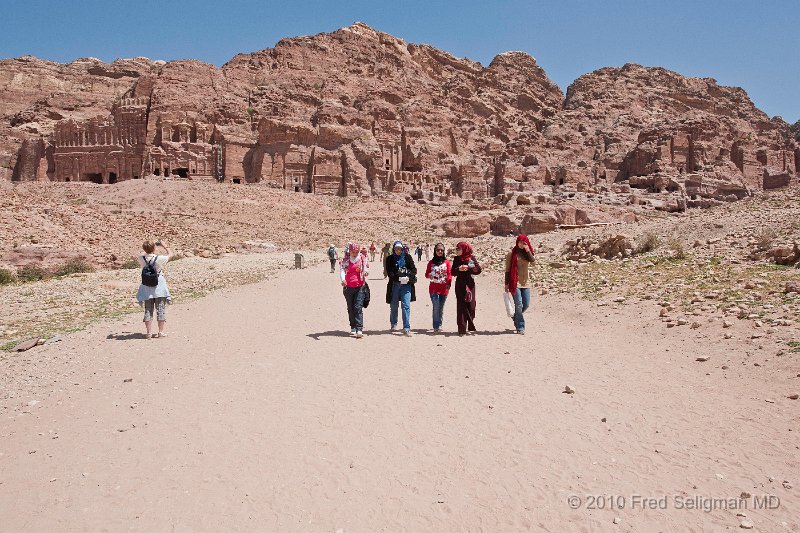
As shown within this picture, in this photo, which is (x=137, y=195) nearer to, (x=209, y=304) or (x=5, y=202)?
(x=5, y=202)

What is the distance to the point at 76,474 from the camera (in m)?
4.02

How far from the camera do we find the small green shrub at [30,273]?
17562 millimetres

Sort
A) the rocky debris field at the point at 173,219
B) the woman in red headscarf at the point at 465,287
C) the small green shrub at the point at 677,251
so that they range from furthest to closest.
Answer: the rocky debris field at the point at 173,219
the small green shrub at the point at 677,251
the woman in red headscarf at the point at 465,287

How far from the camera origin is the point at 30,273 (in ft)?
58.7

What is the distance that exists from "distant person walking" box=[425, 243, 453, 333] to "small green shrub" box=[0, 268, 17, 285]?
15315mm

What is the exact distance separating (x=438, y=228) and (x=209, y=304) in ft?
108

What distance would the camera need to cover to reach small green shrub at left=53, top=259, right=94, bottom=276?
18766 mm

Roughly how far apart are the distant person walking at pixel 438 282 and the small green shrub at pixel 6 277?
15315 mm

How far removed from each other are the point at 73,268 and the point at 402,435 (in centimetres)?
1924

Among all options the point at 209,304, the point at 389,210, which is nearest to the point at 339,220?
the point at 389,210

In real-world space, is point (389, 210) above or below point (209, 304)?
above

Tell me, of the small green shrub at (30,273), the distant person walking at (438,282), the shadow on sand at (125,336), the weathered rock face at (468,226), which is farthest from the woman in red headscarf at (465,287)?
the weathered rock face at (468,226)

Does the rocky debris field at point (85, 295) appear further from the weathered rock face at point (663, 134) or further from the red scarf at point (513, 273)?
the weathered rock face at point (663, 134)

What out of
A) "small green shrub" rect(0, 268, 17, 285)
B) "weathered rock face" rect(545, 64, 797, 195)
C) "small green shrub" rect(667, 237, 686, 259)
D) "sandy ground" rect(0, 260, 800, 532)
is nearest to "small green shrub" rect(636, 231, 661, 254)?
"small green shrub" rect(667, 237, 686, 259)
